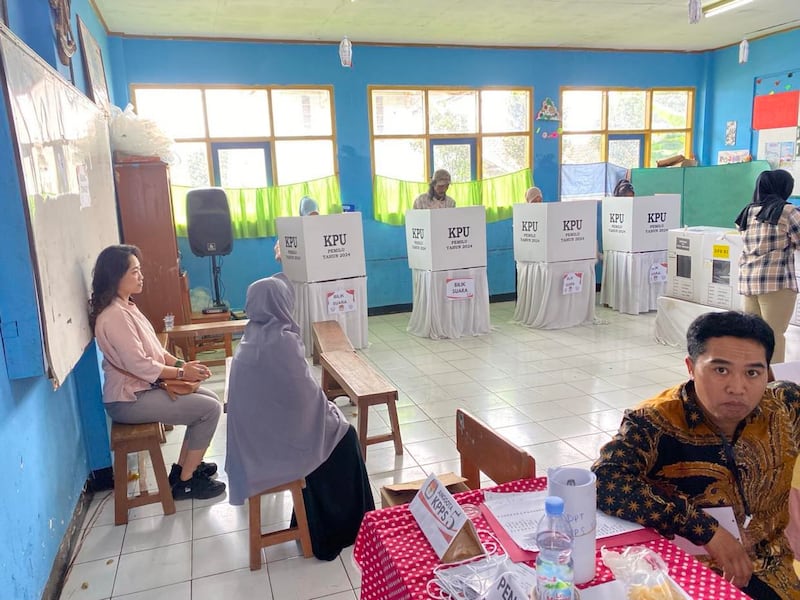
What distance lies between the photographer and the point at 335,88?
6.84 meters

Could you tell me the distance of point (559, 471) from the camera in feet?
3.74

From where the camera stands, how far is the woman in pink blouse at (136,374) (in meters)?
2.81

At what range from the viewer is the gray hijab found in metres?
2.30

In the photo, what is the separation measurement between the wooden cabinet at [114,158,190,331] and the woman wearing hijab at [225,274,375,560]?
102 inches

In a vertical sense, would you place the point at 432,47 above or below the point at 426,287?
above

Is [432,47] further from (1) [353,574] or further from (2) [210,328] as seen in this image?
(1) [353,574]

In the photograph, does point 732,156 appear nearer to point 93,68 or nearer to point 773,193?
point 773,193

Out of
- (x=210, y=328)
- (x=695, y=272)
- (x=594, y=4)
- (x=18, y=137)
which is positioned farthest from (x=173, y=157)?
(x=695, y=272)

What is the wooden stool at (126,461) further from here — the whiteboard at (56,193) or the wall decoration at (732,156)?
the wall decoration at (732,156)

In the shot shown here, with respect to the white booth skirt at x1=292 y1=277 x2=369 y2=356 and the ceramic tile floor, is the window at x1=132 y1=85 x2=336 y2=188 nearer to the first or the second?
the white booth skirt at x1=292 y1=277 x2=369 y2=356

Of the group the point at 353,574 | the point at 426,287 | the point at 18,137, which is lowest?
the point at 353,574

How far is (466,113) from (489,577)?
696cm

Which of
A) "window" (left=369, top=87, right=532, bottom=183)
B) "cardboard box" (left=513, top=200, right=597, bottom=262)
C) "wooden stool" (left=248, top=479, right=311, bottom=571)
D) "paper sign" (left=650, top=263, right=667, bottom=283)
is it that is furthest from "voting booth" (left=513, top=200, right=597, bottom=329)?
"wooden stool" (left=248, top=479, right=311, bottom=571)

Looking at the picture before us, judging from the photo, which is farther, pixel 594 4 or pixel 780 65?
pixel 780 65
